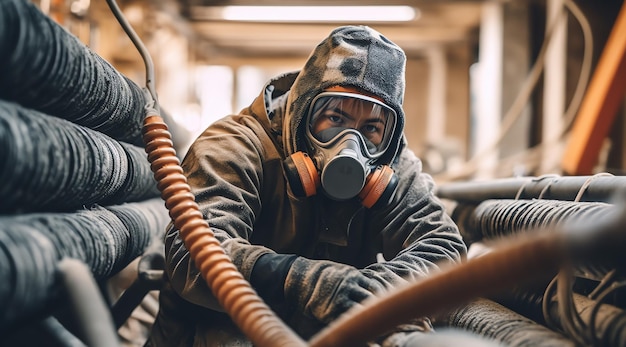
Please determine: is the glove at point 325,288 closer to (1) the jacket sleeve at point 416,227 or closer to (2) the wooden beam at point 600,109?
(1) the jacket sleeve at point 416,227

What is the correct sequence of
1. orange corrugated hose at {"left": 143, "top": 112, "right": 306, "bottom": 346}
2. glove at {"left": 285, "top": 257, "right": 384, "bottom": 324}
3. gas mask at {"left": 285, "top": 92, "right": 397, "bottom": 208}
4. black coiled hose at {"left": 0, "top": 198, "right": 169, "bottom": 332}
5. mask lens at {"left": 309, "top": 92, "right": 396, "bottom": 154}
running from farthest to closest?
mask lens at {"left": 309, "top": 92, "right": 396, "bottom": 154} → gas mask at {"left": 285, "top": 92, "right": 397, "bottom": 208} → glove at {"left": 285, "top": 257, "right": 384, "bottom": 324} → orange corrugated hose at {"left": 143, "top": 112, "right": 306, "bottom": 346} → black coiled hose at {"left": 0, "top": 198, "right": 169, "bottom": 332}

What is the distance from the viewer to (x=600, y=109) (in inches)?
159

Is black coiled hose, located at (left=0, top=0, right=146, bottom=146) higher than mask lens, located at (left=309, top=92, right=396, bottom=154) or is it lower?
higher

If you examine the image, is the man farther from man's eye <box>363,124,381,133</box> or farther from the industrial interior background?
the industrial interior background

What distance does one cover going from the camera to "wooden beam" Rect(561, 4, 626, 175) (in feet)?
13.0

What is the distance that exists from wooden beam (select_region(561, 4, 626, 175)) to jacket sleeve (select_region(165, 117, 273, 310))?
2905 millimetres

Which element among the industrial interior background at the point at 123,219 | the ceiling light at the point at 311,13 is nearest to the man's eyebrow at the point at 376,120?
the industrial interior background at the point at 123,219

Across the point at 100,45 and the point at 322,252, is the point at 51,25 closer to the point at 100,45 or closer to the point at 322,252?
the point at 322,252

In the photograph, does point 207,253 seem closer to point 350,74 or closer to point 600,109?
point 350,74

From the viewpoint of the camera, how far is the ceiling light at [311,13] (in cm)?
822

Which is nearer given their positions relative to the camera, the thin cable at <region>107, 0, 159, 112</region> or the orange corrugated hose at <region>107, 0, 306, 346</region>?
the orange corrugated hose at <region>107, 0, 306, 346</region>

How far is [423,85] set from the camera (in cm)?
1159

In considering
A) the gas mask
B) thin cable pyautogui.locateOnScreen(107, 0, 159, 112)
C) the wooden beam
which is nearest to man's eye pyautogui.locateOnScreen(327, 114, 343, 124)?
the gas mask

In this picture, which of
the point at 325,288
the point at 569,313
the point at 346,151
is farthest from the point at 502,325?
the point at 346,151
